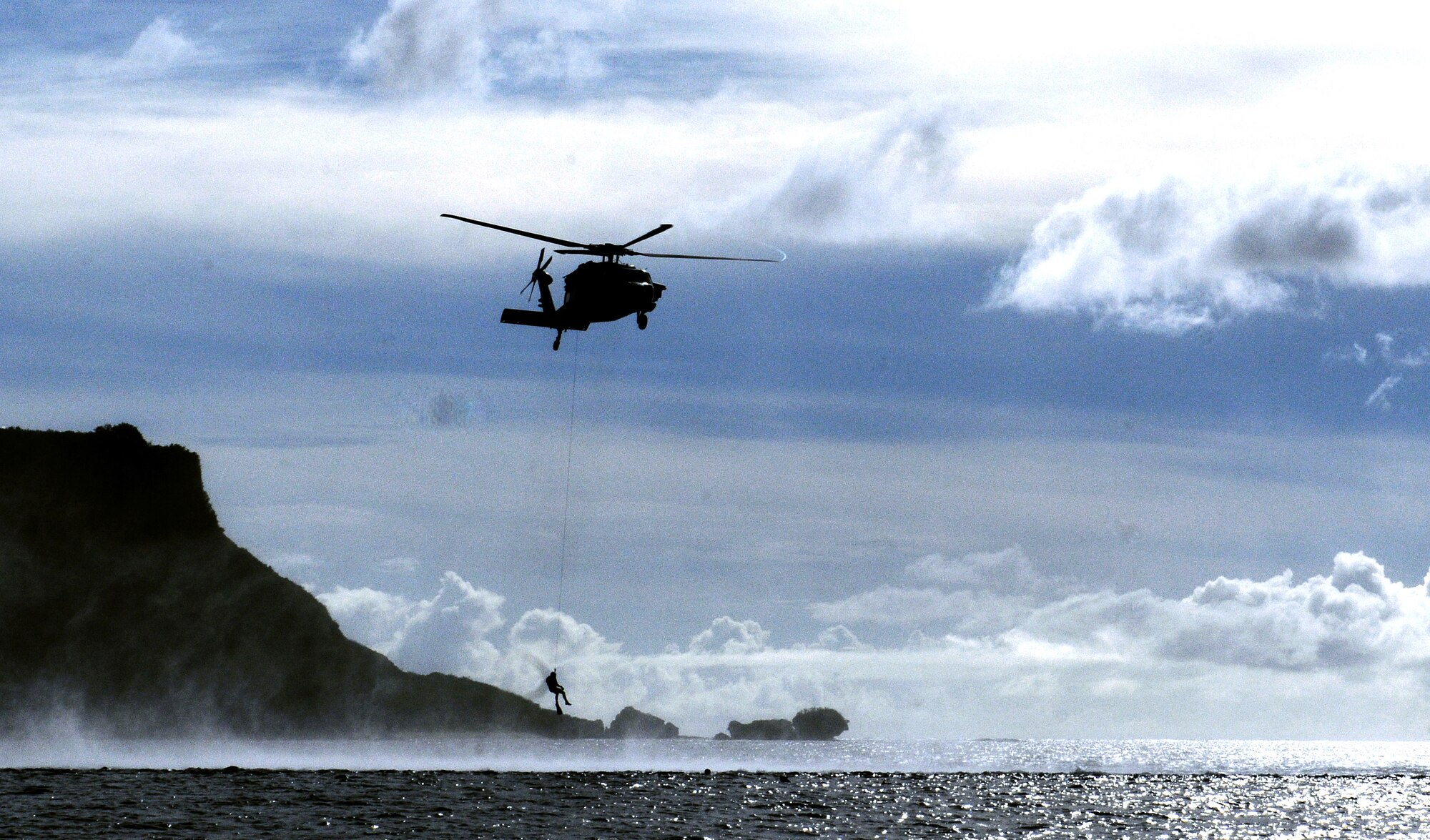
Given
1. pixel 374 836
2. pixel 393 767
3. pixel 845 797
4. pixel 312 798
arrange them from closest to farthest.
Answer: pixel 374 836 < pixel 312 798 < pixel 845 797 < pixel 393 767

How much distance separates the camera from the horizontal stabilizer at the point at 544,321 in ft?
237

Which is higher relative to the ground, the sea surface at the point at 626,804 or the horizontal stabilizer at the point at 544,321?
the horizontal stabilizer at the point at 544,321

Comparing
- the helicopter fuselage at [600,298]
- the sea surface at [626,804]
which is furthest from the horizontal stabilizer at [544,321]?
the sea surface at [626,804]

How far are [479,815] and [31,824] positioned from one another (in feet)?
86.3

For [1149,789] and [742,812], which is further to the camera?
[1149,789]

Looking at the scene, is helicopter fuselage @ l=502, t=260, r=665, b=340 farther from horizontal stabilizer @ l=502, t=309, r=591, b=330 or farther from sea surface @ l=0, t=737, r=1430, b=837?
sea surface @ l=0, t=737, r=1430, b=837

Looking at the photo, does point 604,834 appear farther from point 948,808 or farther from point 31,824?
point 948,808

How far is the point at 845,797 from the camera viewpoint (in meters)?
122

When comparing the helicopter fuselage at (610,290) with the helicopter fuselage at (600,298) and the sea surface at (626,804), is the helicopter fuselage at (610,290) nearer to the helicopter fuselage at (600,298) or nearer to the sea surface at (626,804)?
the helicopter fuselage at (600,298)

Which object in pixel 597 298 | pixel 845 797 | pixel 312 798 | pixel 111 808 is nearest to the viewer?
pixel 597 298

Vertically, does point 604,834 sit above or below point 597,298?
below

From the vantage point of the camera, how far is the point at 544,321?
7331 centimetres

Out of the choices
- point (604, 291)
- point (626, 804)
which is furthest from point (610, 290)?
point (626, 804)

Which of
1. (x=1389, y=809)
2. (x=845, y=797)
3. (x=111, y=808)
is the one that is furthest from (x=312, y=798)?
(x=1389, y=809)
